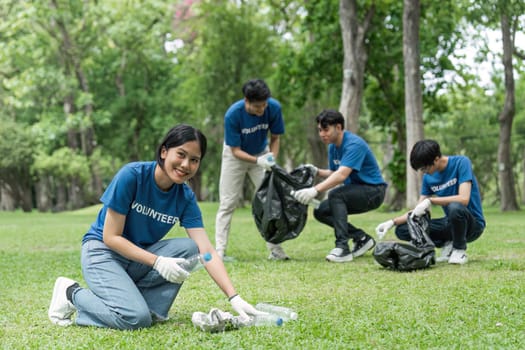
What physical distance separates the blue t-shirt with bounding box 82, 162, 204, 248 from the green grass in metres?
0.56

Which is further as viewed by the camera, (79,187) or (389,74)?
(79,187)

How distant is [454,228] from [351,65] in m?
10.1

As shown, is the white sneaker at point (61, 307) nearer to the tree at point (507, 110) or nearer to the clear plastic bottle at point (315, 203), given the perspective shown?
the clear plastic bottle at point (315, 203)

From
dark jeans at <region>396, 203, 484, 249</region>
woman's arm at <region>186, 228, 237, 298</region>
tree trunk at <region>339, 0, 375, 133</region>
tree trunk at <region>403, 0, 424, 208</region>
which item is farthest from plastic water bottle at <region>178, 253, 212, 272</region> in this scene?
tree trunk at <region>339, 0, 375, 133</region>

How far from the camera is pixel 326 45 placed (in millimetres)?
18422

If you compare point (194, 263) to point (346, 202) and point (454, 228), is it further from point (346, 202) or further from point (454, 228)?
point (346, 202)

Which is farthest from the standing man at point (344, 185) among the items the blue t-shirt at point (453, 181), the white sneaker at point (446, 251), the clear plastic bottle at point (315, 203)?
the white sneaker at point (446, 251)

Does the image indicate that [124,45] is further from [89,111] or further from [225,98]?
[225,98]

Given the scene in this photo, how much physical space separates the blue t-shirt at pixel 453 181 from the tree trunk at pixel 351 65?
922 cm

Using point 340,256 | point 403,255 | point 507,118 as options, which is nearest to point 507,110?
point 507,118

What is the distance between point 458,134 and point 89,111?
17.0m

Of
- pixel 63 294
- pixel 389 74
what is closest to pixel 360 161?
pixel 63 294

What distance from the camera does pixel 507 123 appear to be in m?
19.5

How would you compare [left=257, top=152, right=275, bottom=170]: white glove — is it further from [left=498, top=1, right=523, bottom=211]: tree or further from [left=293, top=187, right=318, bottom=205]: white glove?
[left=498, top=1, right=523, bottom=211]: tree
